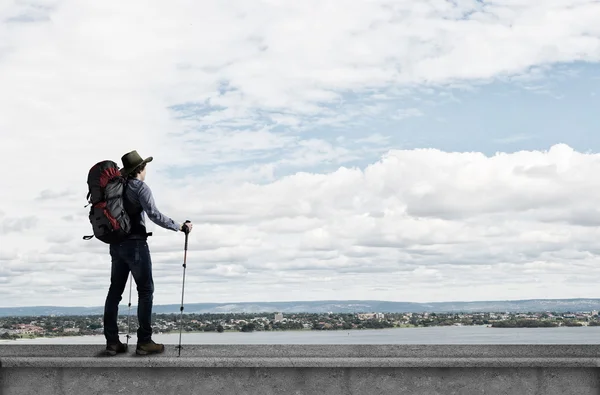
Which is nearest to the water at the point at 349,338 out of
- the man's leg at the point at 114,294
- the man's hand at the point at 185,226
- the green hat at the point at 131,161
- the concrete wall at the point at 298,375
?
the man's leg at the point at 114,294

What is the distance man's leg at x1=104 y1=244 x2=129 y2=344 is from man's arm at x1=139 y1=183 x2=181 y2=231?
0.55 metres

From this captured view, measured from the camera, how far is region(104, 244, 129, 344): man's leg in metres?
8.41

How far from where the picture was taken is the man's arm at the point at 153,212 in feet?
26.8

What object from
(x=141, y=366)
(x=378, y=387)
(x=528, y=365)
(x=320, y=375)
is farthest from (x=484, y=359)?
(x=141, y=366)

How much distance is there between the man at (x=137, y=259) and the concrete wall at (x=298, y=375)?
1.42 ft

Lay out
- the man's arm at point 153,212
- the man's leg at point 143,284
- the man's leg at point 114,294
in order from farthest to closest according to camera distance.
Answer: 1. the man's leg at point 114,294
2. the man's leg at point 143,284
3. the man's arm at point 153,212

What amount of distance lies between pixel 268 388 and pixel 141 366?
1274 mm

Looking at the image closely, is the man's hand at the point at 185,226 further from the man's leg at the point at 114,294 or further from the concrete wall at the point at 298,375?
the concrete wall at the point at 298,375

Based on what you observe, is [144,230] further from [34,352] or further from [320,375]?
[320,375]

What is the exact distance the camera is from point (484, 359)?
781 cm

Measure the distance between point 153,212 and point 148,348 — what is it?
143 cm

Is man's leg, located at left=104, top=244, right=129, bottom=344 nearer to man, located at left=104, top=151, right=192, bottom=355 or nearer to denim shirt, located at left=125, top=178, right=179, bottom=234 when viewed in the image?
man, located at left=104, top=151, right=192, bottom=355

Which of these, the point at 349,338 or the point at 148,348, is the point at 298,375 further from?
the point at 349,338

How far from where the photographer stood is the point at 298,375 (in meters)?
7.75
